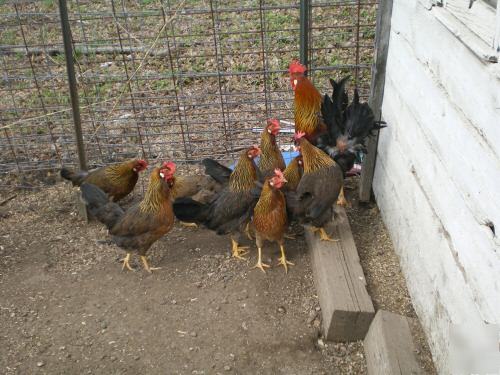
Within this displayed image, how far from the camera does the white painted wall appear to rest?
6.48 ft

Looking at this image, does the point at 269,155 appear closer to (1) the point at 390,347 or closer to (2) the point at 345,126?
(2) the point at 345,126

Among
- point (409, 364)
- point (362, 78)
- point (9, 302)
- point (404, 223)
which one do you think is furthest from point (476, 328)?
point (362, 78)

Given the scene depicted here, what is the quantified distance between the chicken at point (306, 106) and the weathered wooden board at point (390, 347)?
1.83m

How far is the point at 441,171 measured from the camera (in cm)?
254

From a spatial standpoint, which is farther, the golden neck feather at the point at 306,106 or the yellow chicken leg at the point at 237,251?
A: the golden neck feather at the point at 306,106

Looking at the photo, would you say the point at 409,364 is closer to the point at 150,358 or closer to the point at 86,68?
the point at 150,358

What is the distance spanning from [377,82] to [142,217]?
2096mm

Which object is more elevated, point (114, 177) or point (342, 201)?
point (114, 177)

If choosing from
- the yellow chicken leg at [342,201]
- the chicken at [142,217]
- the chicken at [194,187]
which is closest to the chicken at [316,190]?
the yellow chicken leg at [342,201]

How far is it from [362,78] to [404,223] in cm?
293

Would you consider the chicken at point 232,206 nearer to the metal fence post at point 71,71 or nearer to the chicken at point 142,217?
the chicken at point 142,217

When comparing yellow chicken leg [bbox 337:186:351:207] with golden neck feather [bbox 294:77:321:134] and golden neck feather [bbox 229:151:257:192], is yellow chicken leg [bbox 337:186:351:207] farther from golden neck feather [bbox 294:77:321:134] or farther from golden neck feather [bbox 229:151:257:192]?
golden neck feather [bbox 229:151:257:192]

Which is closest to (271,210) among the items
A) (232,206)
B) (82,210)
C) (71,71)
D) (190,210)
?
(232,206)

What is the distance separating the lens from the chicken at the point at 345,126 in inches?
147
